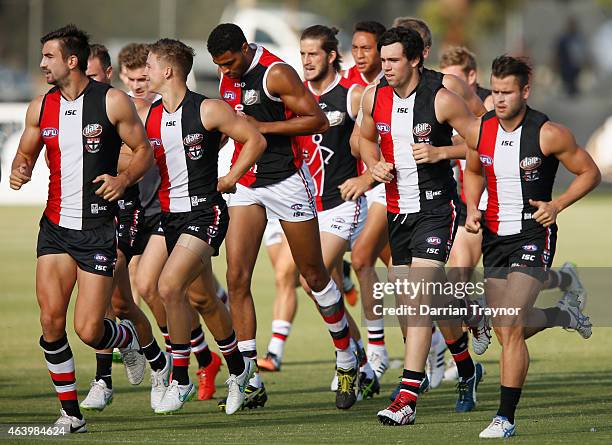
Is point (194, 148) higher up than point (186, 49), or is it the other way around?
point (186, 49)

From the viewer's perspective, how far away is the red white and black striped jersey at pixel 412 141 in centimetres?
934

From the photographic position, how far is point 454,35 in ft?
146

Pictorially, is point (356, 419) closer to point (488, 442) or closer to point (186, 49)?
point (488, 442)

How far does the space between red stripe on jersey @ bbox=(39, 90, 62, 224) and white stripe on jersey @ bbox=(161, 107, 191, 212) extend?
2.83ft

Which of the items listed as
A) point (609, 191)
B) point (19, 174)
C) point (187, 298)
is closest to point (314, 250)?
point (187, 298)

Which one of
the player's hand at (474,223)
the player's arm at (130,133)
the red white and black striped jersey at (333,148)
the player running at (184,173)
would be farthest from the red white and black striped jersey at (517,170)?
→ the red white and black striped jersey at (333,148)

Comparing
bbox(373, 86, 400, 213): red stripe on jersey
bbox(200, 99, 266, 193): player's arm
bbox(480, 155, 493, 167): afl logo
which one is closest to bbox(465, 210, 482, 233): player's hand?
bbox(480, 155, 493, 167): afl logo

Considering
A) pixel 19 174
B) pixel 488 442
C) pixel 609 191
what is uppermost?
pixel 19 174

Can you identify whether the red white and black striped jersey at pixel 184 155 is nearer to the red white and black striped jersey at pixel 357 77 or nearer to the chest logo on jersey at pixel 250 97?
the chest logo on jersey at pixel 250 97

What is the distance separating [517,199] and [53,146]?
2921 mm

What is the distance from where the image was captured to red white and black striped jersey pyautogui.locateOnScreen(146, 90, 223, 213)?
30.5ft

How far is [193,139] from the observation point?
30.4ft

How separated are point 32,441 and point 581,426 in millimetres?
3362

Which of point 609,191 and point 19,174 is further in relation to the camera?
point 609,191
